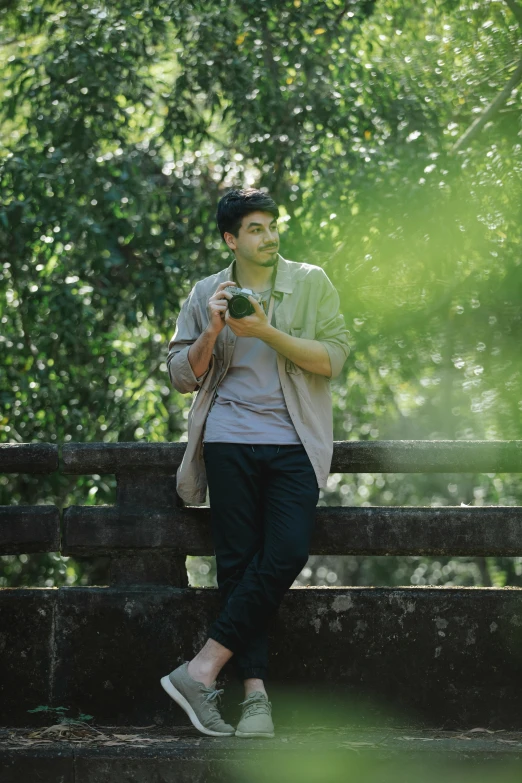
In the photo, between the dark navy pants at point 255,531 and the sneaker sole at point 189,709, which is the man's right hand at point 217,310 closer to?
the dark navy pants at point 255,531

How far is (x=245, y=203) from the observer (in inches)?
163

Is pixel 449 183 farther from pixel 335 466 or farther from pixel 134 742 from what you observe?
pixel 134 742

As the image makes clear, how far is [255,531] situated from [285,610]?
473mm

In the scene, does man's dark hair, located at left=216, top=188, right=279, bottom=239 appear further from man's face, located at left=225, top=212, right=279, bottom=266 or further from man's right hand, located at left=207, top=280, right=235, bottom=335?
man's right hand, located at left=207, top=280, right=235, bottom=335

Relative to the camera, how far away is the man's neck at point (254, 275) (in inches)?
168

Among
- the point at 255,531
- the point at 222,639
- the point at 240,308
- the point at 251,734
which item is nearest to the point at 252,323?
the point at 240,308

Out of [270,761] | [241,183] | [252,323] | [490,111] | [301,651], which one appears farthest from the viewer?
[241,183]

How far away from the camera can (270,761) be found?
148 inches

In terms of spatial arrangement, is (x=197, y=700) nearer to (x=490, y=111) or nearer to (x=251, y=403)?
(x=251, y=403)

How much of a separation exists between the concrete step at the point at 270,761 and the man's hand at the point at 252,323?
4.88 feet

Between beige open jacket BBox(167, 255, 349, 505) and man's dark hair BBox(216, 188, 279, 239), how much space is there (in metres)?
0.22

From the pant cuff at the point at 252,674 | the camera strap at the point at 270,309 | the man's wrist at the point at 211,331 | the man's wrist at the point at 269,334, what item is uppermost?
the camera strap at the point at 270,309

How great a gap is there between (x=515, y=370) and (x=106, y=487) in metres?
3.15

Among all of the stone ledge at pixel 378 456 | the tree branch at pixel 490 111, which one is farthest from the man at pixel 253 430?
the tree branch at pixel 490 111
